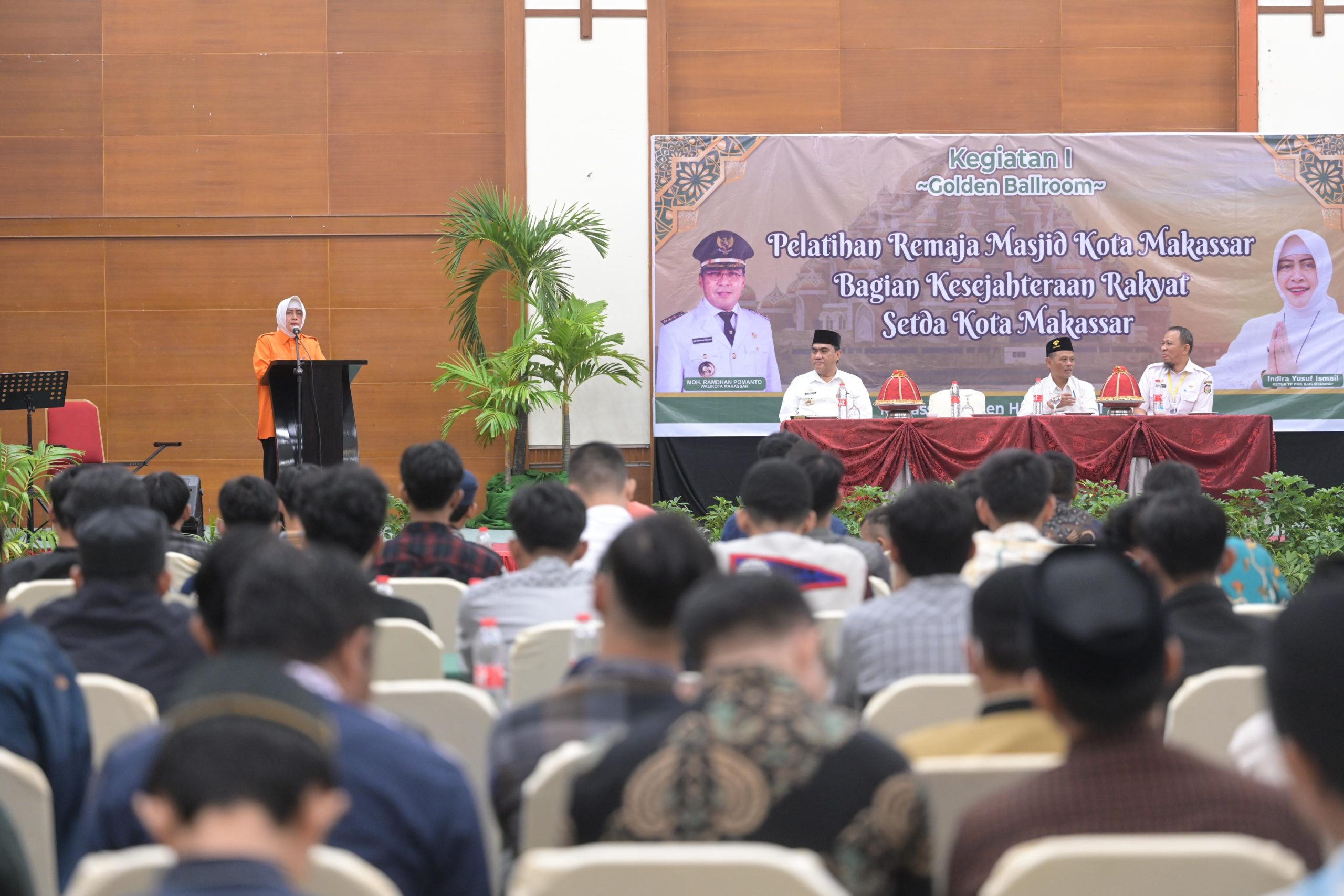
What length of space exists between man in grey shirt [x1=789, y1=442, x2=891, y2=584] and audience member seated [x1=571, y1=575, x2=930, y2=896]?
7.34 ft

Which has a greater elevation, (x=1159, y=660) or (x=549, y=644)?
(x=1159, y=660)

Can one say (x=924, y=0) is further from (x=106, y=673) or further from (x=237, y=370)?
(x=106, y=673)

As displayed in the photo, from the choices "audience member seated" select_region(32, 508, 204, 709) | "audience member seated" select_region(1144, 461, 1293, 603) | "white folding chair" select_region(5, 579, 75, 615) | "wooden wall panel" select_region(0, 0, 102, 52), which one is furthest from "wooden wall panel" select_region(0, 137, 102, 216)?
"audience member seated" select_region(1144, 461, 1293, 603)

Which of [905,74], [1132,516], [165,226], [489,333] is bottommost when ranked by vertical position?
[1132,516]

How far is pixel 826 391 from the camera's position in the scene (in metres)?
8.53

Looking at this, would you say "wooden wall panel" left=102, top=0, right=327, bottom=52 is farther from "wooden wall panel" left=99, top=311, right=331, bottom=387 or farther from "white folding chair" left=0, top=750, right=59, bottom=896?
"white folding chair" left=0, top=750, right=59, bottom=896

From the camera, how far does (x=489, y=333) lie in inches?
390

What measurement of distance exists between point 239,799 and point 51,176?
10000 millimetres

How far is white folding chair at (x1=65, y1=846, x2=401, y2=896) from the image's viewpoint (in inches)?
43.8

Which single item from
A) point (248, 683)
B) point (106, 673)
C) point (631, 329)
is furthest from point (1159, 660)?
point (631, 329)

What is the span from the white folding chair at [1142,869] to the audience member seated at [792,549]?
A: 1907mm

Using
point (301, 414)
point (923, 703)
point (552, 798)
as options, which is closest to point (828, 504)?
point (923, 703)

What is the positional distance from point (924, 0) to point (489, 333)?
4.13 m

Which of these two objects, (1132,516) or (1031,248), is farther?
(1031,248)
